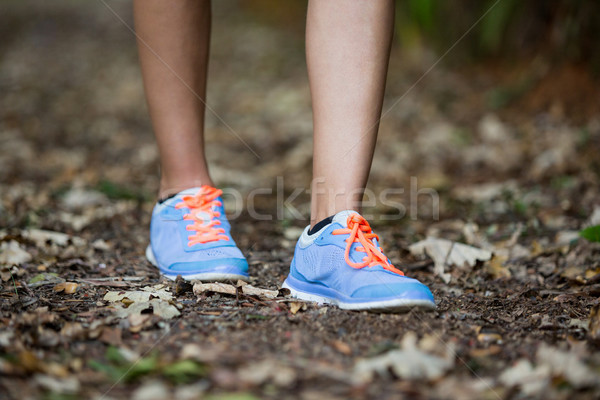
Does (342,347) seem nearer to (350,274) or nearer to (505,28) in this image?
(350,274)

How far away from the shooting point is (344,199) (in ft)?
4.75

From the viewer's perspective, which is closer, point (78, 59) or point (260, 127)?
point (260, 127)

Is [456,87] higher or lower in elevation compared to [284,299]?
higher

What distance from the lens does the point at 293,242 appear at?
209cm

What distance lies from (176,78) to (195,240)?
501mm

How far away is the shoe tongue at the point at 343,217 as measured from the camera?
1.42m

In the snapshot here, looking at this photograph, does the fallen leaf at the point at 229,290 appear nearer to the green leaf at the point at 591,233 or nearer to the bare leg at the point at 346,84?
the bare leg at the point at 346,84

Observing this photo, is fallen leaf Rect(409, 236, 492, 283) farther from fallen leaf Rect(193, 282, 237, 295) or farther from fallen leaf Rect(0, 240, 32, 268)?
fallen leaf Rect(0, 240, 32, 268)

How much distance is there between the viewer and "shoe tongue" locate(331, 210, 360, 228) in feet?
4.65

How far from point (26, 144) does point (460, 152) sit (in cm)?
268

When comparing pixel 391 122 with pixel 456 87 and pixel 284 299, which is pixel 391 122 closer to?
pixel 456 87

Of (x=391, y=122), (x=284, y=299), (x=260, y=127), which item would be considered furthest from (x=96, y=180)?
(x=391, y=122)

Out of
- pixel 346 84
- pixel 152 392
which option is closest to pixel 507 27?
pixel 346 84

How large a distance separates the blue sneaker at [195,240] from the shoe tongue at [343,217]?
1.05 ft
